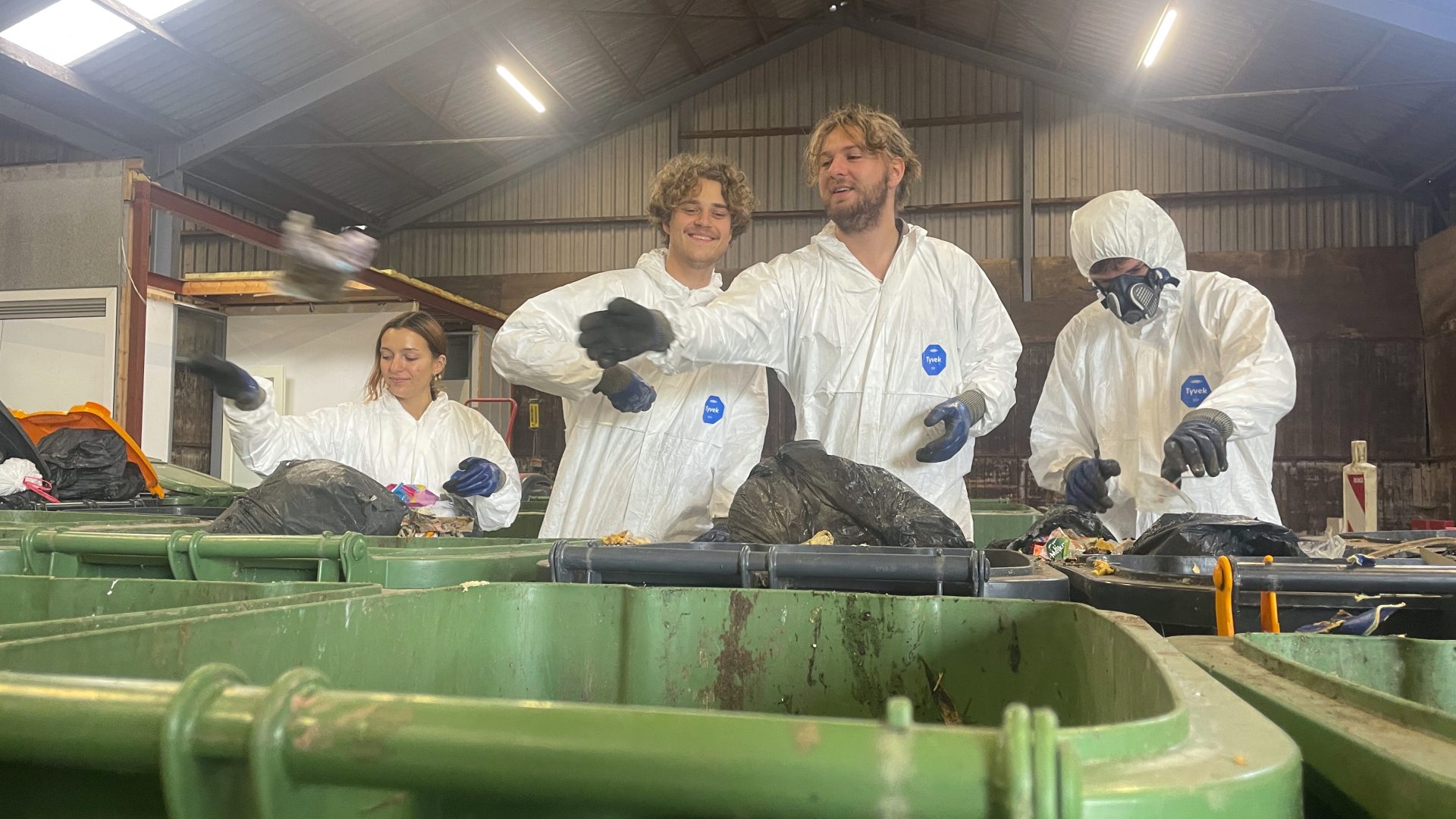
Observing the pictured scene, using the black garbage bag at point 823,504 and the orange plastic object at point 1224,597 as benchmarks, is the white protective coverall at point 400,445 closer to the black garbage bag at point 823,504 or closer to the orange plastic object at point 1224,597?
the black garbage bag at point 823,504

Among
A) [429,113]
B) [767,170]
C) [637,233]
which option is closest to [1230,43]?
[767,170]

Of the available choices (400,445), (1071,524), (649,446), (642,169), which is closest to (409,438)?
(400,445)

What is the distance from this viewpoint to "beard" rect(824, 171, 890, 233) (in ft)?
8.07

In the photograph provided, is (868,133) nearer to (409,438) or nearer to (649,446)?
(649,446)

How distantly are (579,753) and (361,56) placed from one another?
9.58 meters

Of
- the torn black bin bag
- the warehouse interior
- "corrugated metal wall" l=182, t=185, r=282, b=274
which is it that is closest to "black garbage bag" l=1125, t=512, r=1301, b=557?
the torn black bin bag

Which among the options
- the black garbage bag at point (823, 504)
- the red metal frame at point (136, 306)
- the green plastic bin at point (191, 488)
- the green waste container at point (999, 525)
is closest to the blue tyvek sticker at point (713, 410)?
the black garbage bag at point (823, 504)

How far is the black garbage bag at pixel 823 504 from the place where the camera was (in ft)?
5.39

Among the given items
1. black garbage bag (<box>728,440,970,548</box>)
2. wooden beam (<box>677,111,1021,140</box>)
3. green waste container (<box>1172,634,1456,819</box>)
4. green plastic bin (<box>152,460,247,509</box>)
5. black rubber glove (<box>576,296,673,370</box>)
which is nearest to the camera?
green waste container (<box>1172,634,1456,819</box>)

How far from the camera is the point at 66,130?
26.3ft

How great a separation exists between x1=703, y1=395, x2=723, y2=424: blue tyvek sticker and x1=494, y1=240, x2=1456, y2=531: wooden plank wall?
7309 mm

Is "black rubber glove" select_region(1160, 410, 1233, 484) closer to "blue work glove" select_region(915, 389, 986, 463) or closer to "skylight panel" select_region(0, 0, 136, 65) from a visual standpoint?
"blue work glove" select_region(915, 389, 986, 463)

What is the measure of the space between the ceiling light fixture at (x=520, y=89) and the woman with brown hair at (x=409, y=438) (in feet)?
A: 23.5

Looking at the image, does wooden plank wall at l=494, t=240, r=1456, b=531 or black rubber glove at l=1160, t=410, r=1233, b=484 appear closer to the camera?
black rubber glove at l=1160, t=410, r=1233, b=484
